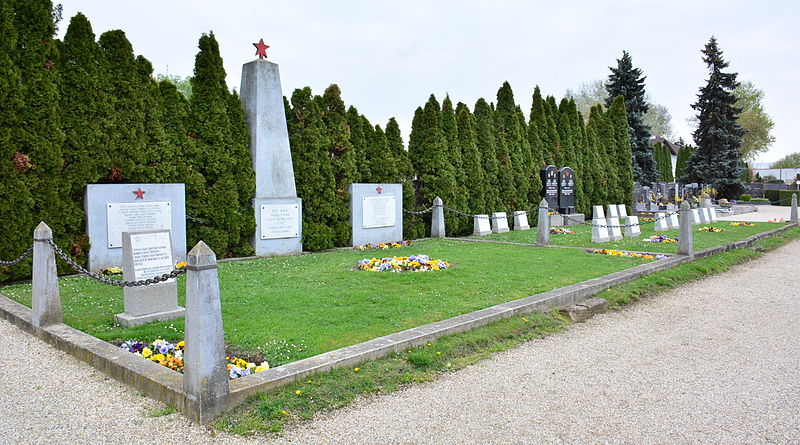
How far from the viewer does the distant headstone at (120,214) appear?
975 cm

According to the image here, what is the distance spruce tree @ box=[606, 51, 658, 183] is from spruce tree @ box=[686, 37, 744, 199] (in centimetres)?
454

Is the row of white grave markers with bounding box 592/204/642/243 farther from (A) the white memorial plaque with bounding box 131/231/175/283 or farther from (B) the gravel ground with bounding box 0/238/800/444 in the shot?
(A) the white memorial plaque with bounding box 131/231/175/283

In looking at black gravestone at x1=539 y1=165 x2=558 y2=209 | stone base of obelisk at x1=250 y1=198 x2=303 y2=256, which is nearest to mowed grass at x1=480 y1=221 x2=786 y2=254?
black gravestone at x1=539 y1=165 x2=558 y2=209

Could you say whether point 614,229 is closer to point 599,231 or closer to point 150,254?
point 599,231

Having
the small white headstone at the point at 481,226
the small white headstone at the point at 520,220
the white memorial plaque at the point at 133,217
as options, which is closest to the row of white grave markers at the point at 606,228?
the small white headstone at the point at 481,226

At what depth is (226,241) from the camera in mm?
11773

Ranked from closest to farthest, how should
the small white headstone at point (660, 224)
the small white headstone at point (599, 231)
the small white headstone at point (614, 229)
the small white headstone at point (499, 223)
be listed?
the small white headstone at point (599, 231) → the small white headstone at point (614, 229) → the small white headstone at point (660, 224) → the small white headstone at point (499, 223)

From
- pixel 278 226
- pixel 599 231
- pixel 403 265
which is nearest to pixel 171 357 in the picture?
pixel 403 265

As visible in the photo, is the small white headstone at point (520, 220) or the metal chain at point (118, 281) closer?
the metal chain at point (118, 281)

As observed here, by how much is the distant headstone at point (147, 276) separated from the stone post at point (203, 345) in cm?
263

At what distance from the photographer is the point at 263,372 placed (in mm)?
4293

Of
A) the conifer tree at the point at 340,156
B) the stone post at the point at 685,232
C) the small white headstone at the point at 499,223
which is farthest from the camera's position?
the small white headstone at the point at 499,223

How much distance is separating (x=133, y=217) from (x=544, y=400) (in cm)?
860

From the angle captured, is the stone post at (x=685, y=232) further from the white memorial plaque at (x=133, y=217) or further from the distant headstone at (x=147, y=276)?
the white memorial plaque at (x=133, y=217)
